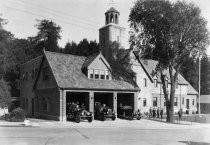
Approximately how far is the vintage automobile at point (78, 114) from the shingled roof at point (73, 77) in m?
2.37

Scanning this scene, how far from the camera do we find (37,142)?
1561 centimetres

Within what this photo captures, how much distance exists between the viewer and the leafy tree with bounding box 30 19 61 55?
69.9 metres

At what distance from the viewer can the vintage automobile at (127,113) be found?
115 feet

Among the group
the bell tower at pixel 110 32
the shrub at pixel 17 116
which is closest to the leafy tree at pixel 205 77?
the bell tower at pixel 110 32

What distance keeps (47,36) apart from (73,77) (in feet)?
136

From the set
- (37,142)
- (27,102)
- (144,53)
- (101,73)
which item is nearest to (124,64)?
(144,53)

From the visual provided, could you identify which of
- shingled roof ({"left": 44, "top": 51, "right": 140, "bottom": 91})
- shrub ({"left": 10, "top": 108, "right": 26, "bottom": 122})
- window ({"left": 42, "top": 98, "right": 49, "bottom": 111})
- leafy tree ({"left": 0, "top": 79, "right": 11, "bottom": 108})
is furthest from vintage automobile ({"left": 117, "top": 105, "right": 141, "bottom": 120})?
leafy tree ({"left": 0, "top": 79, "right": 11, "bottom": 108})

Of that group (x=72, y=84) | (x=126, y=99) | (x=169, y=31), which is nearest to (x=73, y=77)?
(x=72, y=84)

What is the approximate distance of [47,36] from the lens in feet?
235

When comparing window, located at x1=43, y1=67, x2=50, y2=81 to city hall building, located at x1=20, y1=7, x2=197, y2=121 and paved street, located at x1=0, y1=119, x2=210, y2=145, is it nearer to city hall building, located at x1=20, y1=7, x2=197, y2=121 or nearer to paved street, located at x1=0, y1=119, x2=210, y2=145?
city hall building, located at x1=20, y1=7, x2=197, y2=121

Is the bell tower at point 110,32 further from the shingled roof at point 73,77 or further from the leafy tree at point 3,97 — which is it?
the leafy tree at point 3,97

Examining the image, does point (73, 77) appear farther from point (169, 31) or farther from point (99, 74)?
point (169, 31)

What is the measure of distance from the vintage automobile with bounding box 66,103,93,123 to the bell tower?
23900 millimetres

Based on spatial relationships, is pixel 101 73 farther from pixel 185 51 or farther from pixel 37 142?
pixel 37 142
